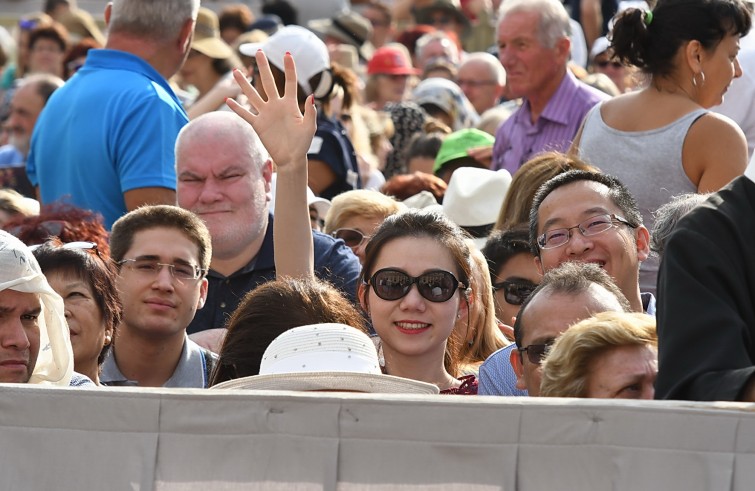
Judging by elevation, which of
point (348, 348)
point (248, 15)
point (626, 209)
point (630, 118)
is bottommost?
point (348, 348)

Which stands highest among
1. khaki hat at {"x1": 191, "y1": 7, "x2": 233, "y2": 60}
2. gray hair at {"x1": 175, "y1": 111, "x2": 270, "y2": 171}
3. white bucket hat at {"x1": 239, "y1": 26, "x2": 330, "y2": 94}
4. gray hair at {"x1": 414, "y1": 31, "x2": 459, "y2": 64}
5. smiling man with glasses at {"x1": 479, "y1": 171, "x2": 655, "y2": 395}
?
gray hair at {"x1": 414, "y1": 31, "x2": 459, "y2": 64}

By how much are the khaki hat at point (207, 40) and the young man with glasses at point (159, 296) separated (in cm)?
403

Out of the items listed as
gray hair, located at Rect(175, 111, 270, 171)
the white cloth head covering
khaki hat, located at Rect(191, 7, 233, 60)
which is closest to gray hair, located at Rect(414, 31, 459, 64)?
khaki hat, located at Rect(191, 7, 233, 60)

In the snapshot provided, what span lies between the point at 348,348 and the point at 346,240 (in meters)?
2.30

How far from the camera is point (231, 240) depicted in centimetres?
508

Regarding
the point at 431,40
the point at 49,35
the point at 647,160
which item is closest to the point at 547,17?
the point at 647,160

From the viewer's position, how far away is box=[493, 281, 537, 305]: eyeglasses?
16.0ft

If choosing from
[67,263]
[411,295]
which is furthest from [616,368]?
[67,263]

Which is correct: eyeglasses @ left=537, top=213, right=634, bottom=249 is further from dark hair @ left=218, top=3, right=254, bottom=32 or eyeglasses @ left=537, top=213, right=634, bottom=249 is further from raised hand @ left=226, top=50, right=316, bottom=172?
dark hair @ left=218, top=3, right=254, bottom=32

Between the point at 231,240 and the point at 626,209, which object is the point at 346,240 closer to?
the point at 231,240

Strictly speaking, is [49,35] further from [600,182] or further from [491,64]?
[600,182]

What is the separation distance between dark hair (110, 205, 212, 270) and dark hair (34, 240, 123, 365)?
0.32 meters

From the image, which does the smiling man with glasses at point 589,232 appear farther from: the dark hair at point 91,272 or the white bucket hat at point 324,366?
the dark hair at point 91,272

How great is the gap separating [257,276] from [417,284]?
3.97 ft
